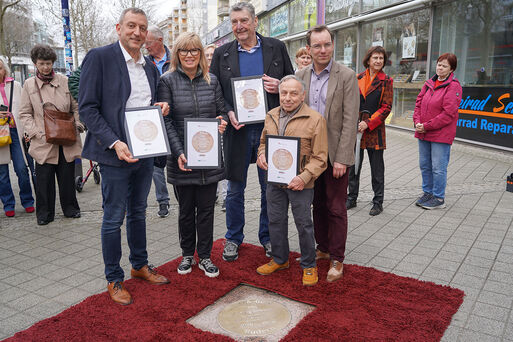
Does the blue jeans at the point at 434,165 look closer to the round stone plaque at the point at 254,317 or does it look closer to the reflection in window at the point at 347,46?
the round stone plaque at the point at 254,317

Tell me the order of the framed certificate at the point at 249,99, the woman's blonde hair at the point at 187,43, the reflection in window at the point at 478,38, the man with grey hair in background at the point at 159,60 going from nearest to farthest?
the woman's blonde hair at the point at 187,43
the framed certificate at the point at 249,99
the man with grey hair in background at the point at 159,60
the reflection in window at the point at 478,38

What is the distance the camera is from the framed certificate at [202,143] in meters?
3.67

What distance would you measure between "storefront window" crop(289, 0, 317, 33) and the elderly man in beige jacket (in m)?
14.2

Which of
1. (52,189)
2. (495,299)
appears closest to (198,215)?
(495,299)

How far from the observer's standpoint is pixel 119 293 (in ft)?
11.3

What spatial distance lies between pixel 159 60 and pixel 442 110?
4.00 meters

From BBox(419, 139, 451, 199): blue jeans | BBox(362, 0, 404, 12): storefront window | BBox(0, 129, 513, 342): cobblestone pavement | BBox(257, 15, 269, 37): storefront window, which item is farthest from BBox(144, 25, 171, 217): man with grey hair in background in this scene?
BBox(257, 15, 269, 37): storefront window

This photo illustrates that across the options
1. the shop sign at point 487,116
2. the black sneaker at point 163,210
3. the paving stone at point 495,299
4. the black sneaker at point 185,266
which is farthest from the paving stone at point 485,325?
the shop sign at point 487,116

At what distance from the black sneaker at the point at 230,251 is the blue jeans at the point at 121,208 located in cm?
86

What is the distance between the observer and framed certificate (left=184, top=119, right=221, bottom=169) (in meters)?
3.67

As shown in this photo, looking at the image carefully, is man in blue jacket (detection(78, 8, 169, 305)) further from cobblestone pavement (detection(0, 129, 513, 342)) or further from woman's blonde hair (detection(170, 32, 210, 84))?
cobblestone pavement (detection(0, 129, 513, 342))

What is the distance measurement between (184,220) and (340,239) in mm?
1473

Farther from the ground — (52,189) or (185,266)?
(52,189)

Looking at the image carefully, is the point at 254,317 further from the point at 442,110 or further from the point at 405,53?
the point at 405,53
